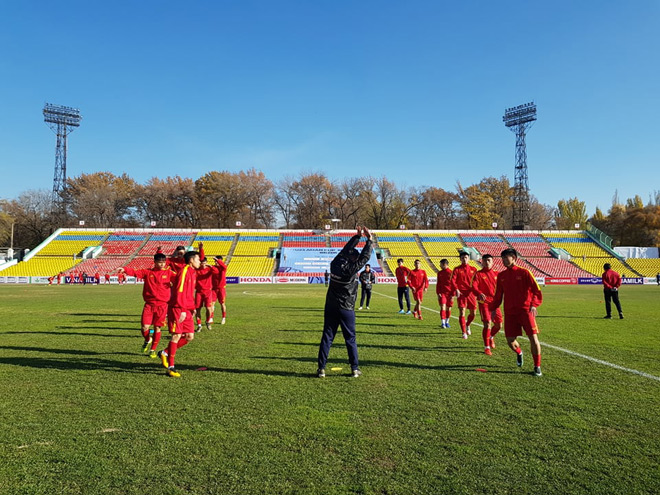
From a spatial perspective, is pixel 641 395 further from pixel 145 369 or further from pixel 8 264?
pixel 8 264

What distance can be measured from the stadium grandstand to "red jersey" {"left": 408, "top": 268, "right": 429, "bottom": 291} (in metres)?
33.0

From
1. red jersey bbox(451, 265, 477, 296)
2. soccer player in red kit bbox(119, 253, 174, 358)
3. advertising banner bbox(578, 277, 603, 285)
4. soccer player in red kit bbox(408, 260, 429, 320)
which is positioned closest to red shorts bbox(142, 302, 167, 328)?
soccer player in red kit bbox(119, 253, 174, 358)

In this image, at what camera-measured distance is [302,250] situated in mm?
56000

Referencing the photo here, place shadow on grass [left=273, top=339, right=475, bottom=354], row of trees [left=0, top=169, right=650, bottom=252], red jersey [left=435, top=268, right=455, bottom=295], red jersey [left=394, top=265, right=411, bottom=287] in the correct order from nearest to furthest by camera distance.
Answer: shadow on grass [left=273, top=339, right=475, bottom=354] → red jersey [left=435, top=268, right=455, bottom=295] → red jersey [left=394, top=265, right=411, bottom=287] → row of trees [left=0, top=169, right=650, bottom=252]

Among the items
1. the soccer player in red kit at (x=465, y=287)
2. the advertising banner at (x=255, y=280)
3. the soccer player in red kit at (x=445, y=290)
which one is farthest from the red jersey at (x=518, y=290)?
the advertising banner at (x=255, y=280)

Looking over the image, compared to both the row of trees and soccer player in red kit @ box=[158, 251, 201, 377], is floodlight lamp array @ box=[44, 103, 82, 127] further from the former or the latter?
soccer player in red kit @ box=[158, 251, 201, 377]

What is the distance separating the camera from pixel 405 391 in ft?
20.6

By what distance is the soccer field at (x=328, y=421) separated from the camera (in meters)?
3.66

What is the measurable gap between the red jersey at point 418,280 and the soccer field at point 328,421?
5.34m

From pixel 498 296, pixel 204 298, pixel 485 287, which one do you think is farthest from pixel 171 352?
pixel 485 287

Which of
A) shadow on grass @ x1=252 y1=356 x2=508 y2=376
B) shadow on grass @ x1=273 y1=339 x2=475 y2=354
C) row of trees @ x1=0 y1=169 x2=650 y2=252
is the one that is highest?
row of trees @ x1=0 y1=169 x2=650 y2=252

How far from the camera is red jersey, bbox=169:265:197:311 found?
749cm

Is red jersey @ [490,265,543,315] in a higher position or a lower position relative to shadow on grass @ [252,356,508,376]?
higher

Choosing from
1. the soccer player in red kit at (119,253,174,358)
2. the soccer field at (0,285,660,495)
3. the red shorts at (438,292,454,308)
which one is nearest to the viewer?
the soccer field at (0,285,660,495)
